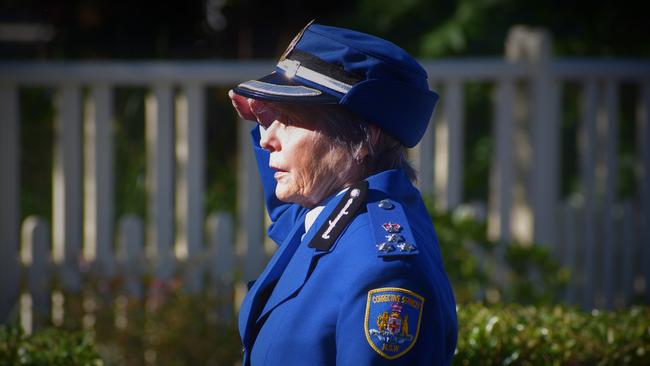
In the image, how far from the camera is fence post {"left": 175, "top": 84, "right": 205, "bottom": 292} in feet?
16.9

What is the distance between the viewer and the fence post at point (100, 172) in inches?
200

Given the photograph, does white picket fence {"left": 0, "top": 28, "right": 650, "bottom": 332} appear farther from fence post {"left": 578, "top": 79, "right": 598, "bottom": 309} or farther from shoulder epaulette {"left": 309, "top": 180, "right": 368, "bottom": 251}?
shoulder epaulette {"left": 309, "top": 180, "right": 368, "bottom": 251}

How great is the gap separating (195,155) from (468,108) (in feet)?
12.8

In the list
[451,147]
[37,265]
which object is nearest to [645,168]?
[451,147]

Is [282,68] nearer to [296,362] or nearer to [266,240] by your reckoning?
[296,362]

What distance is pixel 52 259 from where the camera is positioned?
5016 millimetres

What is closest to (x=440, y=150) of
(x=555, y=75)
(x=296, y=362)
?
(x=555, y=75)

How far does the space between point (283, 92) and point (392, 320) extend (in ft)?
1.86

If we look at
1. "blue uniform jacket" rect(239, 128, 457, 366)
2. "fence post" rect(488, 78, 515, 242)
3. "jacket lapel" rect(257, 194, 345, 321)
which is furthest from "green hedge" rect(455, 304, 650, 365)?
"fence post" rect(488, 78, 515, 242)

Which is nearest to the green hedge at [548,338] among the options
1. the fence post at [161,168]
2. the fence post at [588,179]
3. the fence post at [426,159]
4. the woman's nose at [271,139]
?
the woman's nose at [271,139]

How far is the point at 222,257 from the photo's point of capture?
16.9ft

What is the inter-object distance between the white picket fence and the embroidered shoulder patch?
338 centimetres

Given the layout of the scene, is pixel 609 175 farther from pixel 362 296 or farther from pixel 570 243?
pixel 362 296

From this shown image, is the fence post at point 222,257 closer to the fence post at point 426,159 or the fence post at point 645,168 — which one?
the fence post at point 426,159
